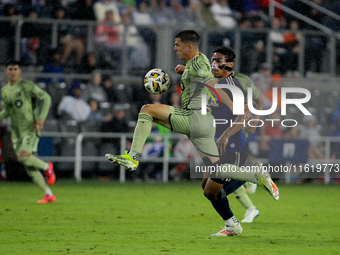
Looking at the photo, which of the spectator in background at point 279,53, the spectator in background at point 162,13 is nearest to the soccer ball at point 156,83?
the spectator in background at point 279,53

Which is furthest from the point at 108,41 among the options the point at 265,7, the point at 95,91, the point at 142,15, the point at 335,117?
the point at 265,7

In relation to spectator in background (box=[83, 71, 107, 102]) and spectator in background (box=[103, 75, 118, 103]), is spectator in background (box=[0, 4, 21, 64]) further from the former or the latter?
spectator in background (box=[103, 75, 118, 103])

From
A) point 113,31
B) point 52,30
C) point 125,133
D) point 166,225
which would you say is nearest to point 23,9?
point 52,30

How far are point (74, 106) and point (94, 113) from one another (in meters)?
0.59

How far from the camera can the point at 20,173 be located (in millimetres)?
14828

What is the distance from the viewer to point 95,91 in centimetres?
1545

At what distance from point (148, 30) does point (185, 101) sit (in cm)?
932

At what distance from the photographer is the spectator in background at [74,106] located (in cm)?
1505

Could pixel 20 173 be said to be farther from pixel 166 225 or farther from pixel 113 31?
pixel 166 225

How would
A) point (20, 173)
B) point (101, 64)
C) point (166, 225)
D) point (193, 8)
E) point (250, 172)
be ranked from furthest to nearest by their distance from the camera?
1. point (193, 8)
2. point (101, 64)
3. point (20, 173)
4. point (166, 225)
5. point (250, 172)

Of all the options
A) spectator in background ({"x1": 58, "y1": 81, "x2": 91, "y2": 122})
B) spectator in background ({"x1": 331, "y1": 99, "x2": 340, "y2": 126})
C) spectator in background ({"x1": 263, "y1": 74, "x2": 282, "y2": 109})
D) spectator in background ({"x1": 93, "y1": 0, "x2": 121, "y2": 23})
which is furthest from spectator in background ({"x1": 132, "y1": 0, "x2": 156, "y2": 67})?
spectator in background ({"x1": 331, "y1": 99, "x2": 340, "y2": 126})

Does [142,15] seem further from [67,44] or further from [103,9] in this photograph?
[67,44]

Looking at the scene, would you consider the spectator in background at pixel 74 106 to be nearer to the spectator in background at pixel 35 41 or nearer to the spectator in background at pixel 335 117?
the spectator in background at pixel 35 41

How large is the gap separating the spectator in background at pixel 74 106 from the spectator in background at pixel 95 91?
0.76 feet
